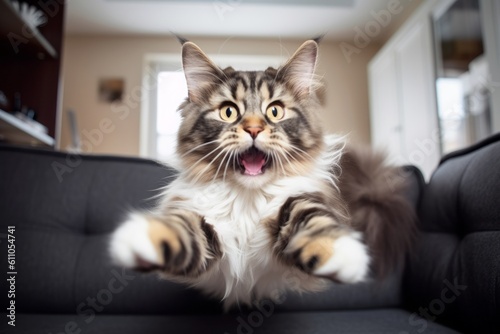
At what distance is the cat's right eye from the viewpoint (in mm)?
845

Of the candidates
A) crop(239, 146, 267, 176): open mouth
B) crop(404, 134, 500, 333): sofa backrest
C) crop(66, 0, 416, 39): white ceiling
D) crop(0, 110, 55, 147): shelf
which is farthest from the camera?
crop(66, 0, 416, 39): white ceiling

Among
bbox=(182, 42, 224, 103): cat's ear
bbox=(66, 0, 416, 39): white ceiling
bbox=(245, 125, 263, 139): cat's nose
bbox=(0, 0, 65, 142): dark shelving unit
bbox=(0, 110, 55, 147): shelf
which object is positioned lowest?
bbox=(245, 125, 263, 139): cat's nose

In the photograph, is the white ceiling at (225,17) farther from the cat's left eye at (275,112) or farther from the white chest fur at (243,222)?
the white chest fur at (243,222)

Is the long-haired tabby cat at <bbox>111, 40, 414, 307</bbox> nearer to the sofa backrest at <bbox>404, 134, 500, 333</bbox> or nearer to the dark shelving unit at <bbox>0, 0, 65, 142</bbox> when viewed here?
the sofa backrest at <bbox>404, 134, 500, 333</bbox>

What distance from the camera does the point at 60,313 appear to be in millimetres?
→ 1191

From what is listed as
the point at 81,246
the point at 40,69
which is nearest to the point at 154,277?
the point at 81,246

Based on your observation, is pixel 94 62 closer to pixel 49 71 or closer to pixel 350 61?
pixel 49 71

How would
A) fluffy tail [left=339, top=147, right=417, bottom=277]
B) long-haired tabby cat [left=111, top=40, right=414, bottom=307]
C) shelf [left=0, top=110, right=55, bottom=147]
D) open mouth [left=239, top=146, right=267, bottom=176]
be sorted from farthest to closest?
shelf [left=0, top=110, right=55, bottom=147], fluffy tail [left=339, top=147, right=417, bottom=277], open mouth [left=239, top=146, right=267, bottom=176], long-haired tabby cat [left=111, top=40, right=414, bottom=307]

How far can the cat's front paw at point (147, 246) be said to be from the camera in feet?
1.84

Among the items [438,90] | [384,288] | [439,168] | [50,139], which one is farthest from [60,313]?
[438,90]

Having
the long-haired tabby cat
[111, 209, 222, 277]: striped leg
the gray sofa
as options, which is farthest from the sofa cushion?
[111, 209, 222, 277]: striped leg

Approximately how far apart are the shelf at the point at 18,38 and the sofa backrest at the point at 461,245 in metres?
2.39

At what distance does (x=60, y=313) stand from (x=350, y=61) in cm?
452

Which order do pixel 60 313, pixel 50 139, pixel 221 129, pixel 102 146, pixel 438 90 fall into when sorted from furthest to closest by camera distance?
pixel 102 146 → pixel 438 90 → pixel 50 139 → pixel 60 313 → pixel 221 129
